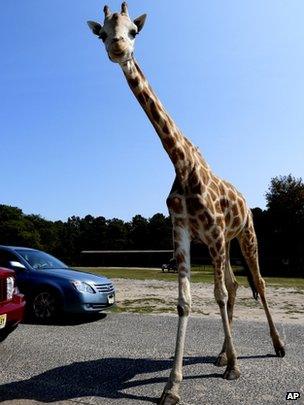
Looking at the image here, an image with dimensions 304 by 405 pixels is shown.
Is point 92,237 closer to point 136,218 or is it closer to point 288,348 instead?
point 136,218

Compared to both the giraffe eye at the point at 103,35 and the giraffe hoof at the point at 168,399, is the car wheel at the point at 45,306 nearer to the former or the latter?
the giraffe hoof at the point at 168,399

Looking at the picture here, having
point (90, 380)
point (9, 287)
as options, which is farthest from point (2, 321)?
point (90, 380)

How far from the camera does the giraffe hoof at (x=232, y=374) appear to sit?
5.14 metres

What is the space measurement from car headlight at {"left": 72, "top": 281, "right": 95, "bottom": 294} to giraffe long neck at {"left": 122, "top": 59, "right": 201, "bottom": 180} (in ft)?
15.3

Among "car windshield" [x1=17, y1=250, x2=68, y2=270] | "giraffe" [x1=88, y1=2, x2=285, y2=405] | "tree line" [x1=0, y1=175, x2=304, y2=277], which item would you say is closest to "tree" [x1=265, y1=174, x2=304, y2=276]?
"tree line" [x1=0, y1=175, x2=304, y2=277]

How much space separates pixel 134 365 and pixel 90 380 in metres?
0.78

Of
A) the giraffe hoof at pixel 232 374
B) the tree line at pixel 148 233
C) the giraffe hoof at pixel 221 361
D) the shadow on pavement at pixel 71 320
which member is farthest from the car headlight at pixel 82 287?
the tree line at pixel 148 233

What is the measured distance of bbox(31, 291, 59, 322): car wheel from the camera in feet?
29.8

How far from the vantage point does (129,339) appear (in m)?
7.45

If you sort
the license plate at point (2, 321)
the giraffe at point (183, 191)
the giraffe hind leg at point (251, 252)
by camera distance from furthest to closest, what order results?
the giraffe hind leg at point (251, 252) → the license plate at point (2, 321) → the giraffe at point (183, 191)

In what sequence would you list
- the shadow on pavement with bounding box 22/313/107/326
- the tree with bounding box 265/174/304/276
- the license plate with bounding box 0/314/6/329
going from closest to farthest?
the license plate with bounding box 0/314/6/329, the shadow on pavement with bounding box 22/313/107/326, the tree with bounding box 265/174/304/276

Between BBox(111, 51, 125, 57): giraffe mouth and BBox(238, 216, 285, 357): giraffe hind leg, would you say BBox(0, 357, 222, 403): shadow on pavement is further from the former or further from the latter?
BBox(111, 51, 125, 57): giraffe mouth

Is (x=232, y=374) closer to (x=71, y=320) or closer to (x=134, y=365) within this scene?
(x=134, y=365)

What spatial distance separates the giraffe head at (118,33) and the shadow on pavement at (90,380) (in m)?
3.49
